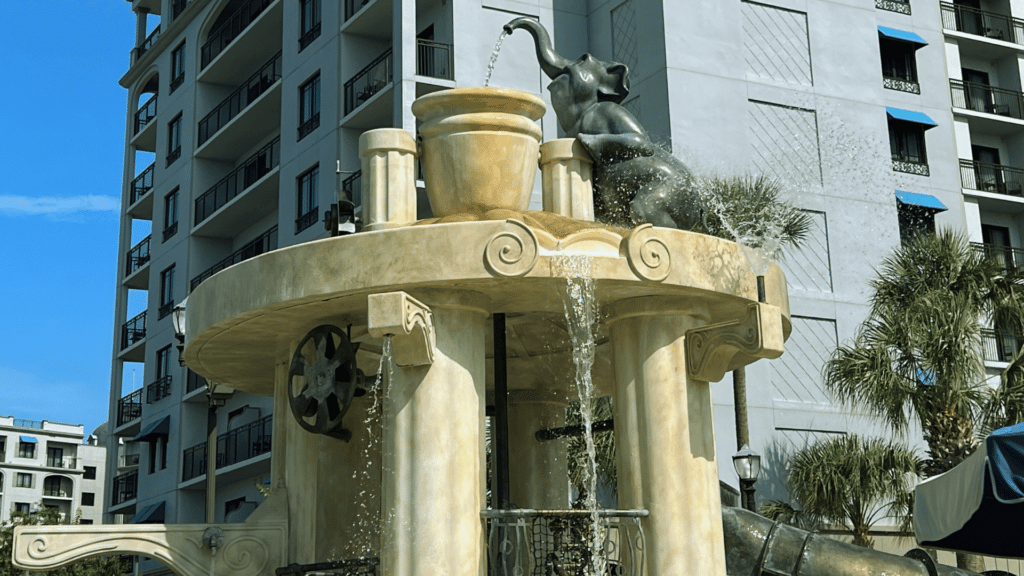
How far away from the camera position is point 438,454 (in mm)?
9898

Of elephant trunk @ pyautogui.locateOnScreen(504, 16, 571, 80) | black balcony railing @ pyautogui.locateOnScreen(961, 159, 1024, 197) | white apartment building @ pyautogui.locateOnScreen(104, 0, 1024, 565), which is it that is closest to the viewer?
elephant trunk @ pyautogui.locateOnScreen(504, 16, 571, 80)

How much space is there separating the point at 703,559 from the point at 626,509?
2.39ft

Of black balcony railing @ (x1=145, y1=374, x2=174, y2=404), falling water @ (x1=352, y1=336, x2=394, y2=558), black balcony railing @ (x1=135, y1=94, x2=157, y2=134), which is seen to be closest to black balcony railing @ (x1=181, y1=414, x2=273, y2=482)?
black balcony railing @ (x1=145, y1=374, x2=174, y2=404)

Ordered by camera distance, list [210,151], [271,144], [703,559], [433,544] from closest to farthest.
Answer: [433,544] < [703,559] < [271,144] < [210,151]

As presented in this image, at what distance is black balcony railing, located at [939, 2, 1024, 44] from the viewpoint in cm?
4691

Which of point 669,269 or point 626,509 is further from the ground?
point 669,269

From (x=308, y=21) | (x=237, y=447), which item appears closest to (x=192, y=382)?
(x=237, y=447)

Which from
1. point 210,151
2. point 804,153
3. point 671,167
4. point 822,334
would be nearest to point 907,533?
point 822,334

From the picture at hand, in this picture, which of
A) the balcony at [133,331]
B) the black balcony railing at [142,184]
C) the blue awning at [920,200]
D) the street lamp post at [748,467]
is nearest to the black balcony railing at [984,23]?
the blue awning at [920,200]

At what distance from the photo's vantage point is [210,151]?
50469 millimetres

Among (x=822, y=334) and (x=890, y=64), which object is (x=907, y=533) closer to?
(x=822, y=334)

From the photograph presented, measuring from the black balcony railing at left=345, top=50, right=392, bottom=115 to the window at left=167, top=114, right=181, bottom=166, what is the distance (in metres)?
15.8

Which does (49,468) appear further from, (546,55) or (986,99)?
(546,55)

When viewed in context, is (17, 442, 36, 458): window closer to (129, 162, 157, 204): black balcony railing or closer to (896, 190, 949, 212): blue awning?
(129, 162, 157, 204): black balcony railing
